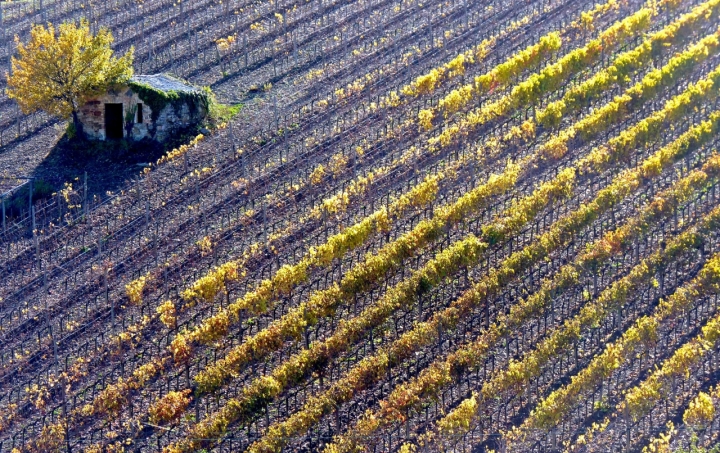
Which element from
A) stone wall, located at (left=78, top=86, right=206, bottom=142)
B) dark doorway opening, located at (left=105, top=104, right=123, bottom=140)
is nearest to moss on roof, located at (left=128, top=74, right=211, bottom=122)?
stone wall, located at (left=78, top=86, right=206, bottom=142)

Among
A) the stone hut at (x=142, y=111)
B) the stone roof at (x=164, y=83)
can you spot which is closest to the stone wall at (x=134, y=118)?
the stone hut at (x=142, y=111)

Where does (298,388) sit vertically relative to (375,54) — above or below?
below

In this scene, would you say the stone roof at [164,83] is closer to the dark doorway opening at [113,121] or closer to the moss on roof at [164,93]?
the moss on roof at [164,93]

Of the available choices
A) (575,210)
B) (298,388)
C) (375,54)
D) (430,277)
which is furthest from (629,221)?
(375,54)

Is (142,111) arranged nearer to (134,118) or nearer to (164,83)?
(134,118)

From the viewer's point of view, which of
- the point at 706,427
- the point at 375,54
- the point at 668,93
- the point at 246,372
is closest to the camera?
the point at 706,427

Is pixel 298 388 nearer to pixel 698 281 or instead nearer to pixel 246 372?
pixel 246 372

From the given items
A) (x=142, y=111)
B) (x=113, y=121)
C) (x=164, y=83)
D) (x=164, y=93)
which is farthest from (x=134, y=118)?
(x=164, y=83)

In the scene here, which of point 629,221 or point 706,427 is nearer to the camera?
point 706,427
